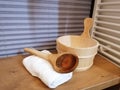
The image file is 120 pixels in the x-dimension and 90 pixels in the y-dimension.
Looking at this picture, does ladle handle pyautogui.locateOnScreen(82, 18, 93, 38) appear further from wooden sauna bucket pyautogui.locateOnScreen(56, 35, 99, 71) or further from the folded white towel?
the folded white towel

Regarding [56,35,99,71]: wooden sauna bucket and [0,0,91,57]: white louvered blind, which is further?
[0,0,91,57]: white louvered blind

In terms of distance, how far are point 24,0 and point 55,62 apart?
1.36ft

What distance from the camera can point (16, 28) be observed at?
0.75 m

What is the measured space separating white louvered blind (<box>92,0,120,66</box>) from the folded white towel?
36 centimetres

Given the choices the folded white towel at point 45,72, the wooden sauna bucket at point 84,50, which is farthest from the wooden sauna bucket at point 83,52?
the folded white towel at point 45,72

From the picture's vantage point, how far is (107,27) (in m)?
0.84

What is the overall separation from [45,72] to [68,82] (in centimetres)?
12

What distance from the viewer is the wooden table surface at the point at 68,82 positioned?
544mm

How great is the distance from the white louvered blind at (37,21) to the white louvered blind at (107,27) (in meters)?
0.11

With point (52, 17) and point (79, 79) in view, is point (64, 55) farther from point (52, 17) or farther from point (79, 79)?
point (52, 17)

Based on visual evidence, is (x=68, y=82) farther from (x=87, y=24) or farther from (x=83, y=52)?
(x=87, y=24)

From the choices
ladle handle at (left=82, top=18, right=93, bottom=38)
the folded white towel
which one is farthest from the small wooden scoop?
ladle handle at (left=82, top=18, right=93, bottom=38)

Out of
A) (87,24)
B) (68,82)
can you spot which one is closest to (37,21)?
(87,24)

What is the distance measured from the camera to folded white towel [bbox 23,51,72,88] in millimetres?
521
